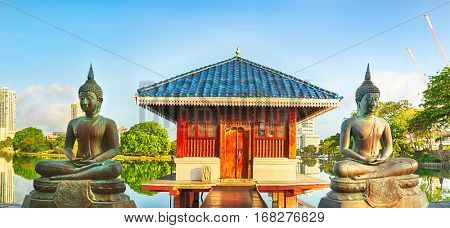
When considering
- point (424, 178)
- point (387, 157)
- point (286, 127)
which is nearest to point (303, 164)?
point (424, 178)

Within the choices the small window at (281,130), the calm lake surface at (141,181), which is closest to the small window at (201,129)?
the small window at (281,130)

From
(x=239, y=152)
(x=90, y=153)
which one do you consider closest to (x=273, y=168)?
(x=239, y=152)

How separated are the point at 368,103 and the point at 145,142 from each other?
30.5 meters

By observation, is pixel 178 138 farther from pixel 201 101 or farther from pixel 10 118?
pixel 10 118

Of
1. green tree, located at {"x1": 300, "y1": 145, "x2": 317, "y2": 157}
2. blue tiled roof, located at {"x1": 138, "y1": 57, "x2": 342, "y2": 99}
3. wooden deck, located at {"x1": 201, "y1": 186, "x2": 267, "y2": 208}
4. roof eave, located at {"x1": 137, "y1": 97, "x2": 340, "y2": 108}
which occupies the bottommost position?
green tree, located at {"x1": 300, "y1": 145, "x2": 317, "y2": 157}

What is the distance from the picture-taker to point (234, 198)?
9125 mm

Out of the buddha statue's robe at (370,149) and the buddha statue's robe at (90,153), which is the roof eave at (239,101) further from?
the buddha statue's robe at (90,153)

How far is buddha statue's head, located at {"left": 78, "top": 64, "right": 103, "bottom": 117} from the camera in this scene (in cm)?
572

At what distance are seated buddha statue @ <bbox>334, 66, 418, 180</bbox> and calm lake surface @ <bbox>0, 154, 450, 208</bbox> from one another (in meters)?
13.5

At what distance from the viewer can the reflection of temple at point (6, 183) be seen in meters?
18.5

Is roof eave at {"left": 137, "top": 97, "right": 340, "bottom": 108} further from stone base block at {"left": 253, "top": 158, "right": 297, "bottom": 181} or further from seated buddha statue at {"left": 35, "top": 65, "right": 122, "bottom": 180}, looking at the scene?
seated buddha statue at {"left": 35, "top": 65, "right": 122, "bottom": 180}

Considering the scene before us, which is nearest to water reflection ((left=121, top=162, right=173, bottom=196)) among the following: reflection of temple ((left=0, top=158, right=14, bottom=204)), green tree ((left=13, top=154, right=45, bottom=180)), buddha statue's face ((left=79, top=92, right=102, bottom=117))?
green tree ((left=13, top=154, right=45, bottom=180))

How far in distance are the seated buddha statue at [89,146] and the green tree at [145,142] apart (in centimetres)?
2780
